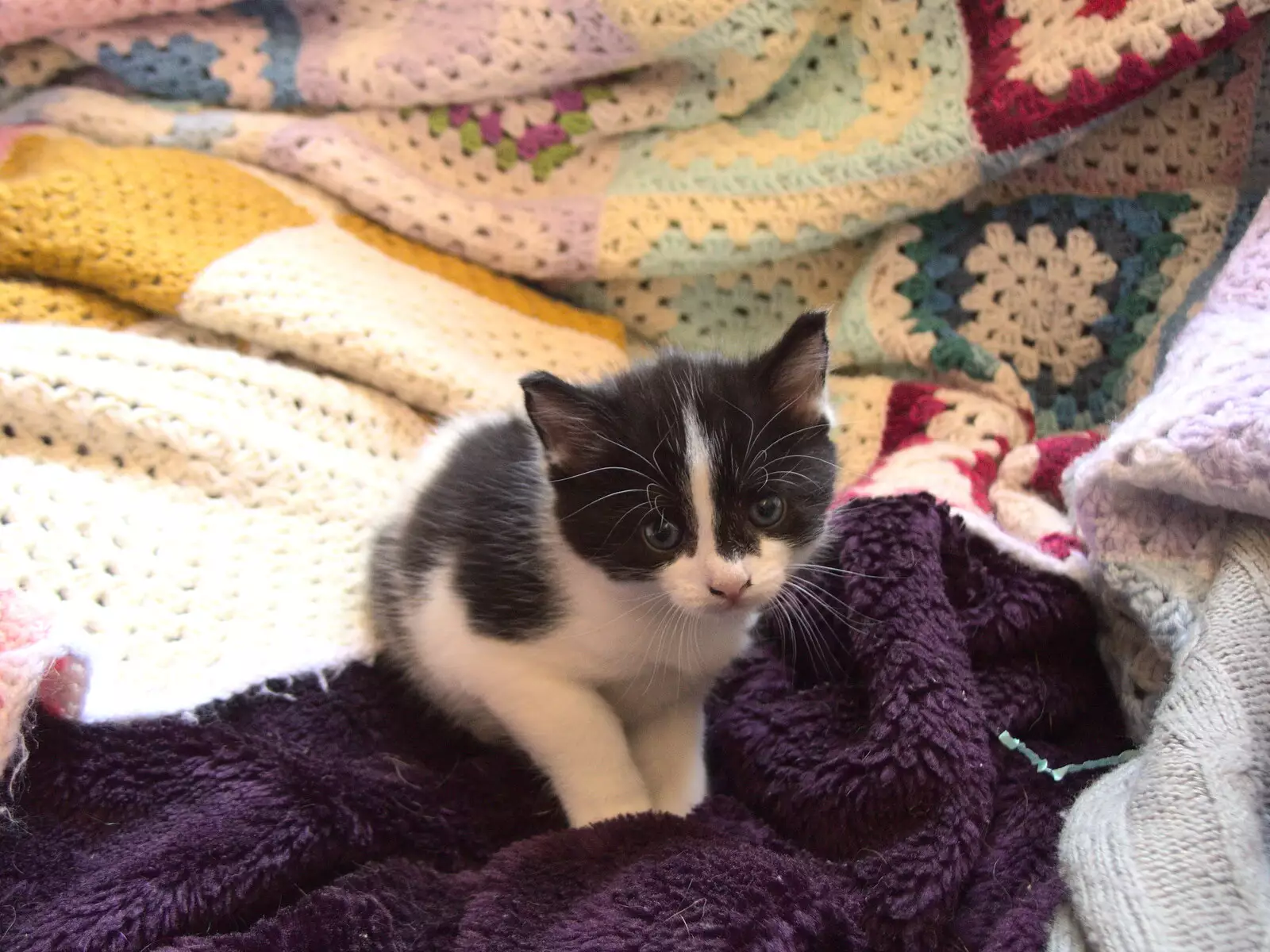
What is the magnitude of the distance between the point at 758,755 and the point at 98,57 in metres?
1.37

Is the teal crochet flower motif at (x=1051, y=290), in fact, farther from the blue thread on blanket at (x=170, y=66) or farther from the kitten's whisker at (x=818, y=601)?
the blue thread on blanket at (x=170, y=66)

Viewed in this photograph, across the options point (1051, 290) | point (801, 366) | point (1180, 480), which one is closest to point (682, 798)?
point (801, 366)

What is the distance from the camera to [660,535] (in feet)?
3.00

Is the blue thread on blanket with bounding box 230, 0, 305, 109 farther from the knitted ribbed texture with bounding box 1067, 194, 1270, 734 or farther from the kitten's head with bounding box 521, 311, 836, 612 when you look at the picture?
the knitted ribbed texture with bounding box 1067, 194, 1270, 734

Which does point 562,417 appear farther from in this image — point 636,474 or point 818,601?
point 818,601

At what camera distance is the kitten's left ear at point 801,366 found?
91 cm

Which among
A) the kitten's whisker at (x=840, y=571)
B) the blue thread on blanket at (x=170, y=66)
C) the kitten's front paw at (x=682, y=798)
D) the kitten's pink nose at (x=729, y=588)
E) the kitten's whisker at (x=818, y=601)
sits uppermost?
the blue thread on blanket at (x=170, y=66)

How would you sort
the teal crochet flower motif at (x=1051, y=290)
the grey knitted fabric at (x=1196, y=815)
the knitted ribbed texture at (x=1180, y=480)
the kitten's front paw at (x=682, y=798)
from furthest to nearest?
the teal crochet flower motif at (x=1051, y=290), the kitten's front paw at (x=682, y=798), the knitted ribbed texture at (x=1180, y=480), the grey knitted fabric at (x=1196, y=815)

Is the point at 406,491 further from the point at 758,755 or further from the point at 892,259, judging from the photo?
the point at 892,259

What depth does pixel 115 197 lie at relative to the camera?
129 centimetres

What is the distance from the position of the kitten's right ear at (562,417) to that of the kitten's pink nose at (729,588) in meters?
0.18

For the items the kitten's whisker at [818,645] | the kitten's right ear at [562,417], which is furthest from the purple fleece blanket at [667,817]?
the kitten's right ear at [562,417]

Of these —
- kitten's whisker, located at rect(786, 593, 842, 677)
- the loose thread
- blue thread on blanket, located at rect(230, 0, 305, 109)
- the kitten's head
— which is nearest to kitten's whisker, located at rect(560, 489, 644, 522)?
the kitten's head

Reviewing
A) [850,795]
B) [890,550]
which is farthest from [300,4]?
[850,795]
